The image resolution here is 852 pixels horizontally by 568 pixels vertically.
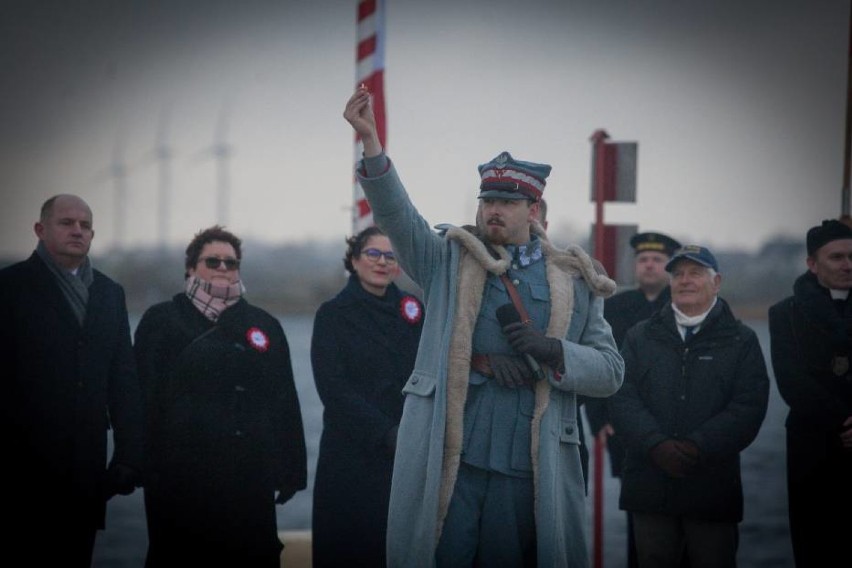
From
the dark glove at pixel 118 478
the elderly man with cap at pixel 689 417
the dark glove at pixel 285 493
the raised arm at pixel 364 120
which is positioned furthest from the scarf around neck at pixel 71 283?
the elderly man with cap at pixel 689 417

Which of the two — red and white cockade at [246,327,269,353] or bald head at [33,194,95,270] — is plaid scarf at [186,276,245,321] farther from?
bald head at [33,194,95,270]

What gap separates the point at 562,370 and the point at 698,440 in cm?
132

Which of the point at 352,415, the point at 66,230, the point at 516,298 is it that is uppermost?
the point at 66,230

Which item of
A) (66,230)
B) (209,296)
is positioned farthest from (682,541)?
(66,230)

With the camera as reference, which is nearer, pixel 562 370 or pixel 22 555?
pixel 562 370

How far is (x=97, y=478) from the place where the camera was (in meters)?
5.09

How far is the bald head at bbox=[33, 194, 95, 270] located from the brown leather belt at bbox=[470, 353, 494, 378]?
1.92 meters

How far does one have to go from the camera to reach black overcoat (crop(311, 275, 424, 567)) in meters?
5.35

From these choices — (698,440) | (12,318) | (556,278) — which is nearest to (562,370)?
(556,278)

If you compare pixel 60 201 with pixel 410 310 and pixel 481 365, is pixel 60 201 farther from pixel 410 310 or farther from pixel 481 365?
pixel 481 365

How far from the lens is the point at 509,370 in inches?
160

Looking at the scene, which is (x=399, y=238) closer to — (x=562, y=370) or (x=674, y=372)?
(x=562, y=370)

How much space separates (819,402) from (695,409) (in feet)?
1.89

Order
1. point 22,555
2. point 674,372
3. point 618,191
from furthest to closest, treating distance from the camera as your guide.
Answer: point 618,191
point 674,372
point 22,555
